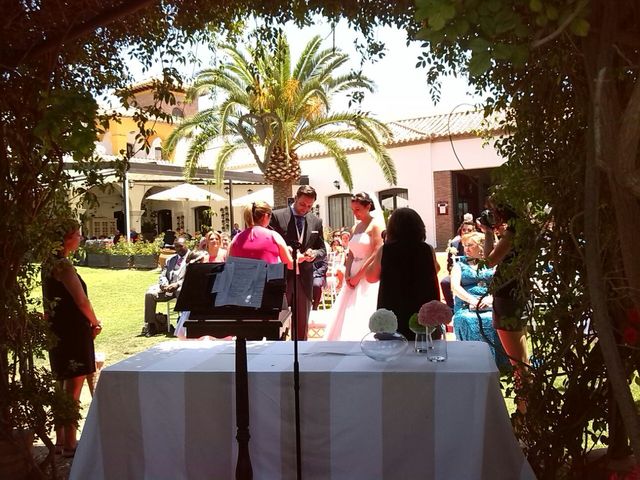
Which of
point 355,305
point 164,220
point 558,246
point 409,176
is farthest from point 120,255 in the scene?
point 558,246

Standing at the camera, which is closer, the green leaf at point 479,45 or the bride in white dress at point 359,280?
the green leaf at point 479,45

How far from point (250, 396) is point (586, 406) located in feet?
5.27

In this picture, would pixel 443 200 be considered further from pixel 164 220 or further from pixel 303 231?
pixel 164 220

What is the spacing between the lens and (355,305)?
579 centimetres

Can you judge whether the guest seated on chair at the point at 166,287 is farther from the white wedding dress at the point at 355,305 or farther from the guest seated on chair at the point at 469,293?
the guest seated on chair at the point at 469,293

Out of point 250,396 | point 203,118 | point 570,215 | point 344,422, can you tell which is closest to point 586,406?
point 570,215

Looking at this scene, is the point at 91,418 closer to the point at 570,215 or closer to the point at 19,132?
the point at 19,132

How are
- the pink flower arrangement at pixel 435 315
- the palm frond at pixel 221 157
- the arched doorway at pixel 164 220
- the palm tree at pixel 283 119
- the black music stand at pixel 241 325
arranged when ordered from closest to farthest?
the black music stand at pixel 241 325
the pink flower arrangement at pixel 435 315
the palm tree at pixel 283 119
the palm frond at pixel 221 157
the arched doorway at pixel 164 220

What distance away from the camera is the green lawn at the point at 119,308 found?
8.65 meters

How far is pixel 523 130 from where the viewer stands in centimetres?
300

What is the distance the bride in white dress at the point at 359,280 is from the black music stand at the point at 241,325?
261 centimetres

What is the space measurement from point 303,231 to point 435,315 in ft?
10.3

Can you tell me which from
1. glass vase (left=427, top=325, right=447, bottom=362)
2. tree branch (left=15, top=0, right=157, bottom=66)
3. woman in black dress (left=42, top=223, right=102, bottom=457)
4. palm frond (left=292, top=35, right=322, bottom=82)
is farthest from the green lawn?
palm frond (left=292, top=35, right=322, bottom=82)

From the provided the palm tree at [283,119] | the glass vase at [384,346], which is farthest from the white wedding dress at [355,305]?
the palm tree at [283,119]
